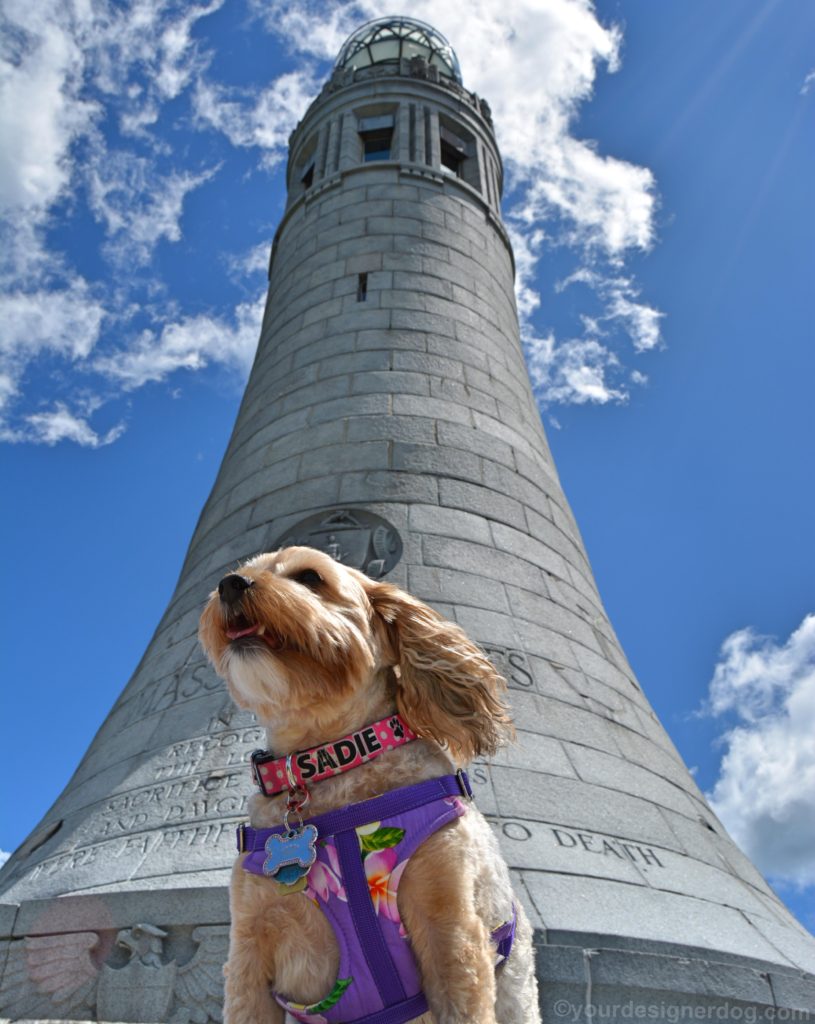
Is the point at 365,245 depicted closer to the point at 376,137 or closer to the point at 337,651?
the point at 376,137

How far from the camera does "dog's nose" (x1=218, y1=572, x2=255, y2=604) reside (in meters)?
2.87

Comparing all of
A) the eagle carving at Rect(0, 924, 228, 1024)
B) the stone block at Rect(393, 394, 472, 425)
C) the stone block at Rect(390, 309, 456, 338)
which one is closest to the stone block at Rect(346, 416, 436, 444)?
the stone block at Rect(393, 394, 472, 425)

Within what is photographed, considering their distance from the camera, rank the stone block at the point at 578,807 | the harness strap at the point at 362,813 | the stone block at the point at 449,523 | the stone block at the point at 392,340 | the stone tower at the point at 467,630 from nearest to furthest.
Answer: the harness strap at the point at 362,813 → the stone tower at the point at 467,630 → the stone block at the point at 578,807 → the stone block at the point at 449,523 → the stone block at the point at 392,340

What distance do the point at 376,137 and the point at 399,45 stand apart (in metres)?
6.74

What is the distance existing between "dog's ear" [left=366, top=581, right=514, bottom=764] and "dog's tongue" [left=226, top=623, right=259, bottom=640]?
0.59 metres

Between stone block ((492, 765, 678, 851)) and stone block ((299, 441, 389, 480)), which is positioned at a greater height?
stone block ((299, 441, 389, 480))

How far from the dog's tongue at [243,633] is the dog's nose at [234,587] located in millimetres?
106

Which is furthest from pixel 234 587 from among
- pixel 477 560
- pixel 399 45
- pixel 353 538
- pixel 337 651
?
pixel 399 45

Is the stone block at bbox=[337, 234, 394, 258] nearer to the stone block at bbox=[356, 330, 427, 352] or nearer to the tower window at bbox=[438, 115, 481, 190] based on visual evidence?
the stone block at bbox=[356, 330, 427, 352]

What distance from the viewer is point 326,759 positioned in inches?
115

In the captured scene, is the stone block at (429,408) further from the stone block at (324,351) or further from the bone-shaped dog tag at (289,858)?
the bone-shaped dog tag at (289,858)

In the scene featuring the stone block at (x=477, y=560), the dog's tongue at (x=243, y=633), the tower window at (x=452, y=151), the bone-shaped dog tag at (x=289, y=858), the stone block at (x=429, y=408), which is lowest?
the bone-shaped dog tag at (x=289, y=858)

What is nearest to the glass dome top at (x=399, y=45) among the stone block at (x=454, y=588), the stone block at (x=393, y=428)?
the stone block at (x=393, y=428)

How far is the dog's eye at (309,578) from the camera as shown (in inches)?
122
